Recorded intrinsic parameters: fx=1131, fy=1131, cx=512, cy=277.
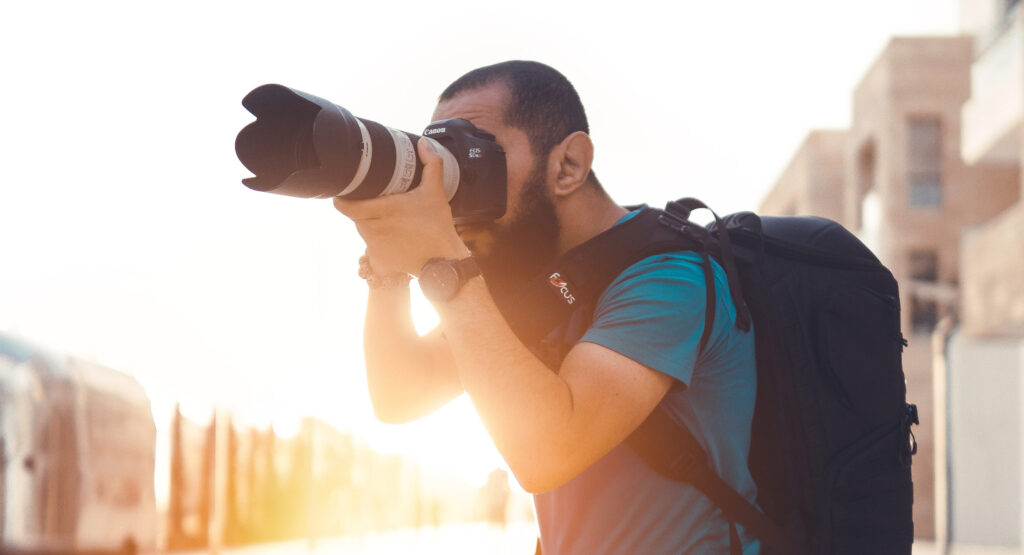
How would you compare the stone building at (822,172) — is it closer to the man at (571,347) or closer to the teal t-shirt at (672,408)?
the man at (571,347)

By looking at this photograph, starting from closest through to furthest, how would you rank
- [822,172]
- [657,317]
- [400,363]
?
[657,317], [400,363], [822,172]

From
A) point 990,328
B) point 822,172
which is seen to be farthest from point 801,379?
point 822,172

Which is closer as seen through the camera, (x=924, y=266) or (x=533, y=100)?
(x=533, y=100)

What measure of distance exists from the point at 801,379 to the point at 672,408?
232 mm

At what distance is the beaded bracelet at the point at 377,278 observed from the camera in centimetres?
243

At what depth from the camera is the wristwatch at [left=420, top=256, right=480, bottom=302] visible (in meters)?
1.99

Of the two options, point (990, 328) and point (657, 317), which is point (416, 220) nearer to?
point (657, 317)

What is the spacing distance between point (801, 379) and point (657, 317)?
29 centimetres

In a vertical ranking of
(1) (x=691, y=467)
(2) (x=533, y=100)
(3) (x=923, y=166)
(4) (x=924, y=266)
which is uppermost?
(3) (x=923, y=166)

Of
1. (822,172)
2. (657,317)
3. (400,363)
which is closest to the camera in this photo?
(657,317)

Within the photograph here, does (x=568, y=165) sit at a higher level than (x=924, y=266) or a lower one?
lower

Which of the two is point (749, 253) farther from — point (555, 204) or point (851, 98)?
point (851, 98)

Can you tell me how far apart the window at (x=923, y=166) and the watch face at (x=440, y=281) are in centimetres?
2807

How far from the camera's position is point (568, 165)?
233 centimetres
